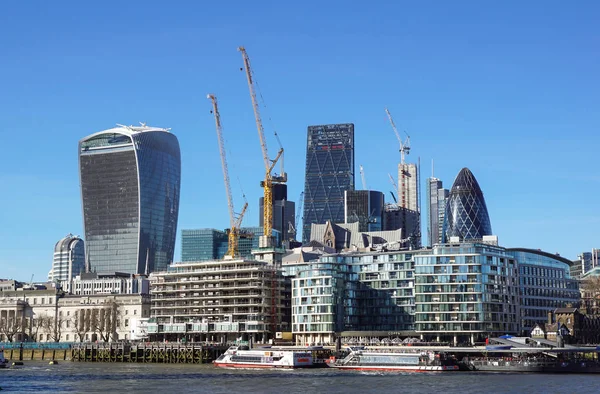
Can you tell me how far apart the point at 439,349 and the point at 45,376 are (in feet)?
243

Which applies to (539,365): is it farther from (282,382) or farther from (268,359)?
(268,359)

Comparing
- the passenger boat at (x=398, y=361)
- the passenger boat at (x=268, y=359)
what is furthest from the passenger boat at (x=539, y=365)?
the passenger boat at (x=268, y=359)

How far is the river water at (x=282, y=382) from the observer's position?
4892 inches

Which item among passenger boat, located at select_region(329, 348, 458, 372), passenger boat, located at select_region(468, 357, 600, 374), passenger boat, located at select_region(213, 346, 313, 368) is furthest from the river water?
passenger boat, located at select_region(213, 346, 313, 368)

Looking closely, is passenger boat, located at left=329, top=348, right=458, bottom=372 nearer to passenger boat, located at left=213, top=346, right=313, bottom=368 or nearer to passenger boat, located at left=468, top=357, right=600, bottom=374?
passenger boat, located at left=468, top=357, right=600, bottom=374

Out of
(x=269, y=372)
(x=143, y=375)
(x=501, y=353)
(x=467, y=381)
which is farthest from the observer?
(x=501, y=353)

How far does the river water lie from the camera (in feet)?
408

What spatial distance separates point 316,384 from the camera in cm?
13488

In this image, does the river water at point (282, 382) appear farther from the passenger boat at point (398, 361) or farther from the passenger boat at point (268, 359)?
the passenger boat at point (268, 359)

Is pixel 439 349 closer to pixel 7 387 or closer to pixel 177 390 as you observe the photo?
pixel 177 390

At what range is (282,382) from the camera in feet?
460

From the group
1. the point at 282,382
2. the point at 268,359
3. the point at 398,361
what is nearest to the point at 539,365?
the point at 398,361

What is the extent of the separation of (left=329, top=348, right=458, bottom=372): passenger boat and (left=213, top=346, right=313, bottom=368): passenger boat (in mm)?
7790

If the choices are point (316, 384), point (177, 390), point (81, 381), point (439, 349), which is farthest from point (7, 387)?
point (439, 349)
